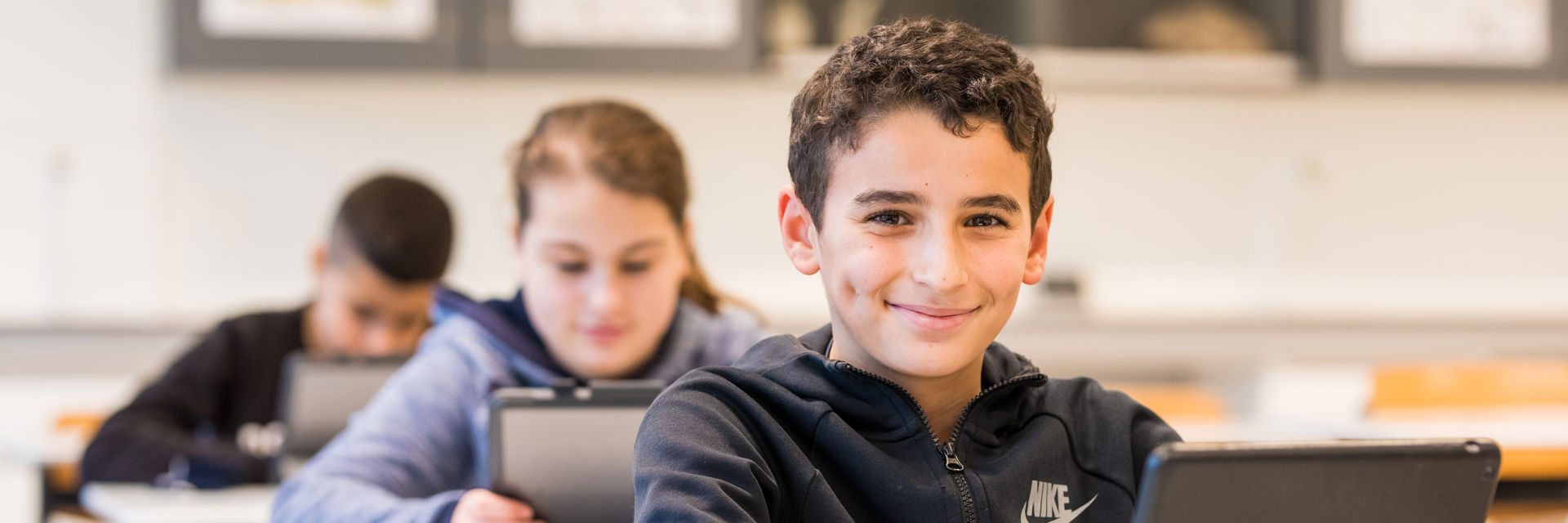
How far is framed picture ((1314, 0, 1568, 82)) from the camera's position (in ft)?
11.6

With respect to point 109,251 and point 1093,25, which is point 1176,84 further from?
point 109,251

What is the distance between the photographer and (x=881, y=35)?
2.71 feet

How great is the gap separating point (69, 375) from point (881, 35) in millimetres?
2918

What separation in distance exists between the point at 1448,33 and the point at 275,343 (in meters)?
2.93

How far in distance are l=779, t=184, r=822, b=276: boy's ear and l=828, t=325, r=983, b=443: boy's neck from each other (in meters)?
0.04

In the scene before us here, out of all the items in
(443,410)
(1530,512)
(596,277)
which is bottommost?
(1530,512)

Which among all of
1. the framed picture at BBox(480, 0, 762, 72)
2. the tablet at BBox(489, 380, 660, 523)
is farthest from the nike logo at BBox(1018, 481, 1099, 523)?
the framed picture at BBox(480, 0, 762, 72)

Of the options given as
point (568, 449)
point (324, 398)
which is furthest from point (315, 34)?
point (568, 449)

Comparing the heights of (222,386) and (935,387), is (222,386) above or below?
below

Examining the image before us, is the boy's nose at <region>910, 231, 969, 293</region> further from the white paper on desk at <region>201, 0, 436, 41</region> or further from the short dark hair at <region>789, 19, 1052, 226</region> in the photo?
the white paper on desk at <region>201, 0, 436, 41</region>

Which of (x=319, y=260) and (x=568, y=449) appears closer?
(x=568, y=449)

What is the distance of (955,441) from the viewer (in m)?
0.82

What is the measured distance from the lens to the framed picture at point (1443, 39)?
3.52 metres

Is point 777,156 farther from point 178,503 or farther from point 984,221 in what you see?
point 984,221
